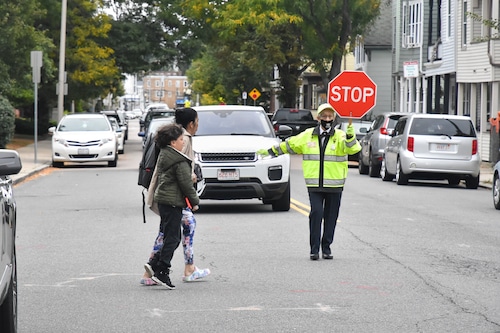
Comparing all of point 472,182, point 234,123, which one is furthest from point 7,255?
point 472,182

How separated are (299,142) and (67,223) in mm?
5274

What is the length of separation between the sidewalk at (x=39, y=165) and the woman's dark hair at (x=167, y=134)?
53.8ft

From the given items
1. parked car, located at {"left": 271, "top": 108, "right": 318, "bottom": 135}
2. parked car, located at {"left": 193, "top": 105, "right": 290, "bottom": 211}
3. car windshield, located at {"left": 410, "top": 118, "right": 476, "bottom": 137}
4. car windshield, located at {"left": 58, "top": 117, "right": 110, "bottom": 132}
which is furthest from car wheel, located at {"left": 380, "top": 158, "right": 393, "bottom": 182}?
parked car, located at {"left": 271, "top": 108, "right": 318, "bottom": 135}

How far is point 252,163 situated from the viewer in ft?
56.7

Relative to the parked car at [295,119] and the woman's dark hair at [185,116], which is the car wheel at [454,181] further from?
the woman's dark hair at [185,116]

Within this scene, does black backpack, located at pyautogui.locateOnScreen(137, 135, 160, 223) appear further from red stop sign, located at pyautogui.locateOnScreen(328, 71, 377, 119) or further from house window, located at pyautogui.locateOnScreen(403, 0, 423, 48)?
house window, located at pyautogui.locateOnScreen(403, 0, 423, 48)

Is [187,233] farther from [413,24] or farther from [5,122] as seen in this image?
[413,24]

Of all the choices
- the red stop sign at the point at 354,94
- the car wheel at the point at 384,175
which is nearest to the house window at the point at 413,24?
the red stop sign at the point at 354,94

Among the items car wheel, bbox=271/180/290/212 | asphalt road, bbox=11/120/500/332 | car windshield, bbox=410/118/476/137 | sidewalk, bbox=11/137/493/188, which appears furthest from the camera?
sidewalk, bbox=11/137/493/188

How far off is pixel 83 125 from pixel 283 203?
1789 centimetres

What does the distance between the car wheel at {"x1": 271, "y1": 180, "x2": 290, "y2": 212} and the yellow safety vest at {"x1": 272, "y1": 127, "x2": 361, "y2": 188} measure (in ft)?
17.2

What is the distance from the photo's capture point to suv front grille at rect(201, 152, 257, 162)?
1722 cm

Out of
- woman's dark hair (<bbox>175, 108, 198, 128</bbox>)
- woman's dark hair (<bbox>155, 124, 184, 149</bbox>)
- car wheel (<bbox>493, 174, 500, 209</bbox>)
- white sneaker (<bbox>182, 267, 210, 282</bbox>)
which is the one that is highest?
woman's dark hair (<bbox>175, 108, 198, 128</bbox>)

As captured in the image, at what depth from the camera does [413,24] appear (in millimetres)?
51469
